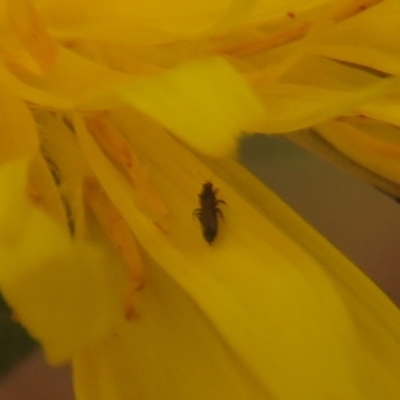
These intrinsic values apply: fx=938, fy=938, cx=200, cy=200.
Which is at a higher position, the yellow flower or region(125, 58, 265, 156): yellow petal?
region(125, 58, 265, 156): yellow petal

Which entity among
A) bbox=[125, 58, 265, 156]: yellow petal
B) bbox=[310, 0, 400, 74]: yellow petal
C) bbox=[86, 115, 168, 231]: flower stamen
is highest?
bbox=[125, 58, 265, 156]: yellow petal

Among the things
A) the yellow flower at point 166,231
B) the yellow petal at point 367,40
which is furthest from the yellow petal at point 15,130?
the yellow petal at point 367,40

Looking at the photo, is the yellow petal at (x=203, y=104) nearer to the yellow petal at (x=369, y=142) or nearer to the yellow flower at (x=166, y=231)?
the yellow flower at (x=166, y=231)

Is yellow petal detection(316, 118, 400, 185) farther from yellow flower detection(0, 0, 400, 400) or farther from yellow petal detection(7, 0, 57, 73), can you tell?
yellow petal detection(7, 0, 57, 73)

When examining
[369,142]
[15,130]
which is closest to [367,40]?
[369,142]

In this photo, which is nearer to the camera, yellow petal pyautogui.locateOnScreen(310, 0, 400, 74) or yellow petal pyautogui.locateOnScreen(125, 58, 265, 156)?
yellow petal pyautogui.locateOnScreen(125, 58, 265, 156)

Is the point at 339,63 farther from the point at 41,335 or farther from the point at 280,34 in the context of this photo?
the point at 41,335

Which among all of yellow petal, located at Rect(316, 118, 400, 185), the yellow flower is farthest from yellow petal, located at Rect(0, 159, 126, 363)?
yellow petal, located at Rect(316, 118, 400, 185)
